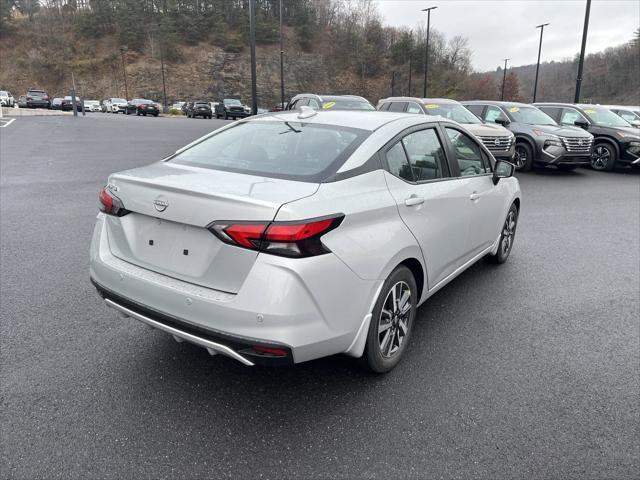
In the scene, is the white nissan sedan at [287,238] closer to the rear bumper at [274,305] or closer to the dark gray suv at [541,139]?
the rear bumper at [274,305]

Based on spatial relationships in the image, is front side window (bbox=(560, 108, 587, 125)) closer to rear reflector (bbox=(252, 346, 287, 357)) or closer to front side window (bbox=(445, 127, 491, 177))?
front side window (bbox=(445, 127, 491, 177))

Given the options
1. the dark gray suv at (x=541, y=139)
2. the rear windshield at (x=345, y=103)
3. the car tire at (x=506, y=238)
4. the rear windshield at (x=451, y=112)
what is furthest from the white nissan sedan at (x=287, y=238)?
the rear windshield at (x=345, y=103)

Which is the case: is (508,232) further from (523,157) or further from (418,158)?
(523,157)

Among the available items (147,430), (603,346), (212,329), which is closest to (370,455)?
(212,329)

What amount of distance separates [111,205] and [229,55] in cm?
8382

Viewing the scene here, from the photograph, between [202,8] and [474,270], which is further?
[202,8]

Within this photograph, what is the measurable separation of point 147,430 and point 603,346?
3.20 meters

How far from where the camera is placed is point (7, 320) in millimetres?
3686

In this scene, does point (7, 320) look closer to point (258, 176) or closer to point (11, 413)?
point (11, 413)

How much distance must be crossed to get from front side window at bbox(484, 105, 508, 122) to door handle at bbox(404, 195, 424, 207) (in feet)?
39.6

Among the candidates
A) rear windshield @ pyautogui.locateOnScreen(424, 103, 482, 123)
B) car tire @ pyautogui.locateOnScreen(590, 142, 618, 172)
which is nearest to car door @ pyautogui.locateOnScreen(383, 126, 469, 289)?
rear windshield @ pyautogui.locateOnScreen(424, 103, 482, 123)

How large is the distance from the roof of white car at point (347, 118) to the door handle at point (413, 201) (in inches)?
21.3

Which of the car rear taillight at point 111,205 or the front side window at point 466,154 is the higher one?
the front side window at point 466,154

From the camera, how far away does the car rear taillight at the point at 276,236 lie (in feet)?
7.61
